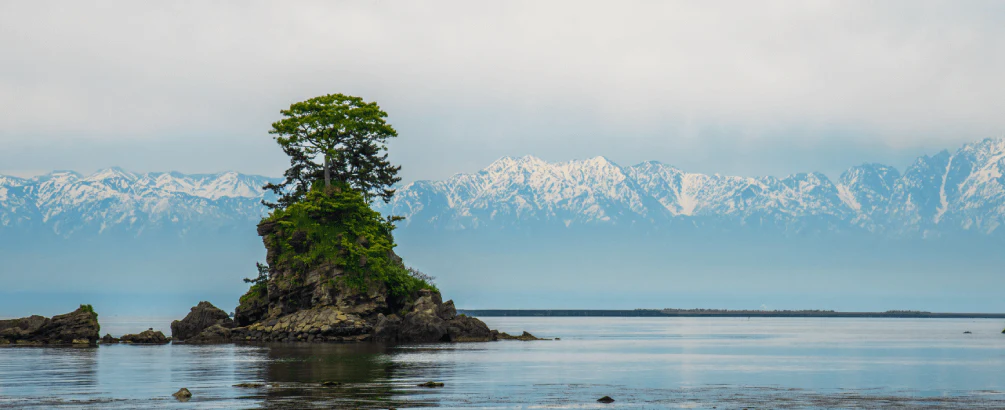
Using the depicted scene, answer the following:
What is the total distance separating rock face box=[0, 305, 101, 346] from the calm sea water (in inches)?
758

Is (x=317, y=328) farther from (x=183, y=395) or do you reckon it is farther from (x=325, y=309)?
(x=183, y=395)

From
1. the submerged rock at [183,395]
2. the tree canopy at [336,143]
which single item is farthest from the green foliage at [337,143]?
the submerged rock at [183,395]

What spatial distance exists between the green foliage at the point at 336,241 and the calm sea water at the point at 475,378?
17259 mm

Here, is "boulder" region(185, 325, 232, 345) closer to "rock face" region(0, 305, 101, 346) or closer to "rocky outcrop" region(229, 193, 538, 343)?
"rocky outcrop" region(229, 193, 538, 343)

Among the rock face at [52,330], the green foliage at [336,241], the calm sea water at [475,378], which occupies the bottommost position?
the calm sea water at [475,378]

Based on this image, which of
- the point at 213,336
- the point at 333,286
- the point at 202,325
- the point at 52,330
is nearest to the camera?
the point at 333,286

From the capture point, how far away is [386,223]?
137250 millimetres

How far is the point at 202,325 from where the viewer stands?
137 metres

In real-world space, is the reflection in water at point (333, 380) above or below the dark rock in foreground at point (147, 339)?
below

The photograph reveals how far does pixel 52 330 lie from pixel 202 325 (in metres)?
18.6

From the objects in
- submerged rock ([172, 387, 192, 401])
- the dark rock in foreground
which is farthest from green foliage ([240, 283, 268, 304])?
submerged rock ([172, 387, 192, 401])

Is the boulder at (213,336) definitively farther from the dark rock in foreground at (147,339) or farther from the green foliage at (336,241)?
the green foliage at (336,241)

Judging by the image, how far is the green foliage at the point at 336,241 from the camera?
127 meters

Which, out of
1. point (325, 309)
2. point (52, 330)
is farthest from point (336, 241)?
point (52, 330)
